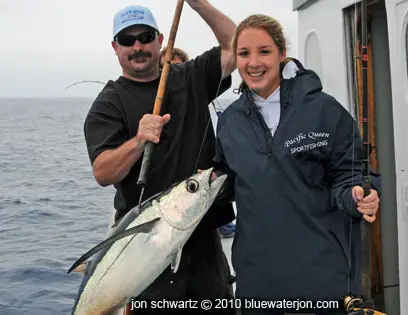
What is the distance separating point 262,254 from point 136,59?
1.52 m

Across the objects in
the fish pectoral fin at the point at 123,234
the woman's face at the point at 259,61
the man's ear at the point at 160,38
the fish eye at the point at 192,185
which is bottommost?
the fish pectoral fin at the point at 123,234

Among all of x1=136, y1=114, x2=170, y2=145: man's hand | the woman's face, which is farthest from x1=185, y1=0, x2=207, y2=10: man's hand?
x1=136, y1=114, x2=170, y2=145: man's hand

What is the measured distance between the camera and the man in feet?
11.3

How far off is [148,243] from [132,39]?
54.0 inches

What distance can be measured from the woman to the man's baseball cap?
34.4 inches

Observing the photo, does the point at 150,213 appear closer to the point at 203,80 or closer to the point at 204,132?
the point at 204,132

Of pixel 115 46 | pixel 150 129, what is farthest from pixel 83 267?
pixel 115 46

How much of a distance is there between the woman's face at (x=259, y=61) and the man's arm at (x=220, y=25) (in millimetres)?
796

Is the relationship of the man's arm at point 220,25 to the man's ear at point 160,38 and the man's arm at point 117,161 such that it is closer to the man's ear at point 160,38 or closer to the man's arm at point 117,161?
the man's ear at point 160,38

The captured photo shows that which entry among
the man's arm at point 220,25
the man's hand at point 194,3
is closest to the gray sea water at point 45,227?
the man's arm at point 220,25

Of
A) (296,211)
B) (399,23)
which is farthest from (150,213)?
(399,23)

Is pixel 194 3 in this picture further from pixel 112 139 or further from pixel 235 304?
pixel 235 304

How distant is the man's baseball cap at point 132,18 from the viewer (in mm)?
3457

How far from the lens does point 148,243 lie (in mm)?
2857
